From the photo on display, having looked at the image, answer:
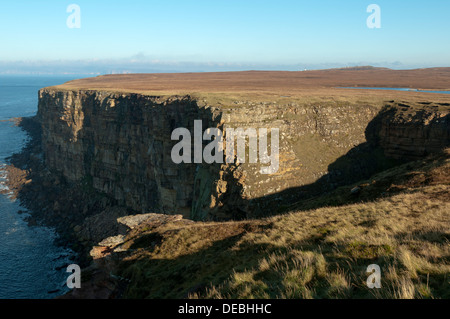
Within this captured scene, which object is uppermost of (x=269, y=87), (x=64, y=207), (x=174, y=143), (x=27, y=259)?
(x=269, y=87)

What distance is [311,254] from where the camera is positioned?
10.9 m

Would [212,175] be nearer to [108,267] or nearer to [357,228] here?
[108,267]

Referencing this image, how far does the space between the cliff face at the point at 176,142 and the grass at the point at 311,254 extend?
44.1 ft

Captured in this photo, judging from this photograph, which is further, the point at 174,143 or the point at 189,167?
the point at 174,143

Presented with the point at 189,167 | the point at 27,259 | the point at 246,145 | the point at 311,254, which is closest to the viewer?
the point at 311,254

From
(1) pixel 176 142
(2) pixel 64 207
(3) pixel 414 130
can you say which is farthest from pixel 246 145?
(2) pixel 64 207

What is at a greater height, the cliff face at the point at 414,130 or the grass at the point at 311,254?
the cliff face at the point at 414,130

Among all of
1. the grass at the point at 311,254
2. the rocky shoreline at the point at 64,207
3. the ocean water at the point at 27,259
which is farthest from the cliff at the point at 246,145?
the grass at the point at 311,254

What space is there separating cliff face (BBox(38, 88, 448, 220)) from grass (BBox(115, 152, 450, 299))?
44.1 feet

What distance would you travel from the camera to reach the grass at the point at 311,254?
27.3 feet

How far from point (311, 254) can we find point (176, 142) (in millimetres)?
33694

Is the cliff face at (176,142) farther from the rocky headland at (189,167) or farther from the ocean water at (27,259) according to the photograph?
the ocean water at (27,259)

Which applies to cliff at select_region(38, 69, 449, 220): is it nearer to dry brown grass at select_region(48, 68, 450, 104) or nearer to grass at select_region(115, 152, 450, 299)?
dry brown grass at select_region(48, 68, 450, 104)

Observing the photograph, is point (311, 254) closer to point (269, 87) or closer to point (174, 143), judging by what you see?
point (174, 143)
